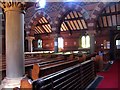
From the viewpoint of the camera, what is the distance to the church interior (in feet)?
13.4

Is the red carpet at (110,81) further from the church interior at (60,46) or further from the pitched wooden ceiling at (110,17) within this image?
the pitched wooden ceiling at (110,17)

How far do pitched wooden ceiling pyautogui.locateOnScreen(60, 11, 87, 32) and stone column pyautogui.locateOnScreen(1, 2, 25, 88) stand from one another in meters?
18.6

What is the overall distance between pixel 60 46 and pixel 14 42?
22.0 metres

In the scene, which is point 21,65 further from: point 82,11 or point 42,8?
point 42,8

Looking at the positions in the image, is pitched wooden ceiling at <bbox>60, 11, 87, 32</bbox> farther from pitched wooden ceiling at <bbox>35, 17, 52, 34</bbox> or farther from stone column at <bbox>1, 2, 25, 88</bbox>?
stone column at <bbox>1, 2, 25, 88</bbox>

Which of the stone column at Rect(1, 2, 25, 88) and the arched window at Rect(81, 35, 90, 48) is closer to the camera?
the stone column at Rect(1, 2, 25, 88)

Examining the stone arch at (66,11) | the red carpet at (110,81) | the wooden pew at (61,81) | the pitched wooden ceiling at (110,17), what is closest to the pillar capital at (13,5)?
the wooden pew at (61,81)

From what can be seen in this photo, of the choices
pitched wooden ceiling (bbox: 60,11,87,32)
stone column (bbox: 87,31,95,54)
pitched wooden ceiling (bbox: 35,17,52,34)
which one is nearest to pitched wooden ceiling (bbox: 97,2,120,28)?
pitched wooden ceiling (bbox: 60,11,87,32)

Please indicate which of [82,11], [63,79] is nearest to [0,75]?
[63,79]

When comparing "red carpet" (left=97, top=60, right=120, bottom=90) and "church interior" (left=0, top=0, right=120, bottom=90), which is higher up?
"church interior" (left=0, top=0, right=120, bottom=90)

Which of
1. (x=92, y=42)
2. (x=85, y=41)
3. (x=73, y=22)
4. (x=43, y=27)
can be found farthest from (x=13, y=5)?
(x=43, y=27)

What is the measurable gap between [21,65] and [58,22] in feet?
50.5

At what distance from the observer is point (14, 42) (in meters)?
4.09

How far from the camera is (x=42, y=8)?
830 inches
